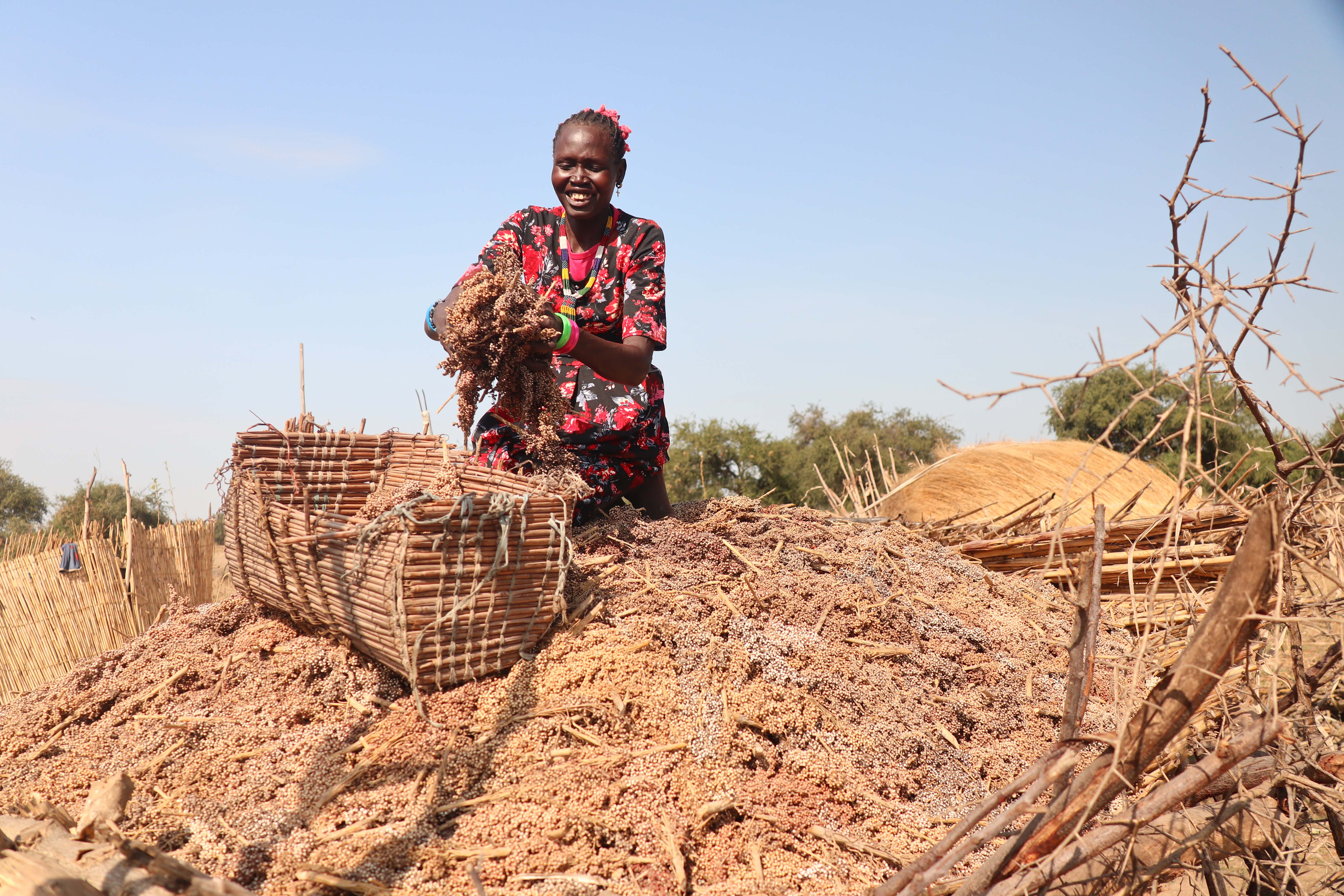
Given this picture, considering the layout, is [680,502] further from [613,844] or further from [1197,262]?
[1197,262]

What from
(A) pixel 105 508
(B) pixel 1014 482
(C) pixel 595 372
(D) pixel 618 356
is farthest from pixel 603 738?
(A) pixel 105 508

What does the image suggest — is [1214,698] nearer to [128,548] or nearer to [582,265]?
[582,265]

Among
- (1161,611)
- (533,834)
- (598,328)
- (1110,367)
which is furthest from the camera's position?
(598,328)

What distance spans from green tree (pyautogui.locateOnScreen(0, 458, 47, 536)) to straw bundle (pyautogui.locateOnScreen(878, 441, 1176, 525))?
26.8 metres

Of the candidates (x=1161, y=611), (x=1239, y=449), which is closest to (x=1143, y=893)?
(x=1161, y=611)

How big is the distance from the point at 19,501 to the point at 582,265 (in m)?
29.7

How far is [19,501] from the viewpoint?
26.2 m

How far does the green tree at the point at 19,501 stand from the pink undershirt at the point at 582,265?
2773cm

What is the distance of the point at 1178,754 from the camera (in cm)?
264

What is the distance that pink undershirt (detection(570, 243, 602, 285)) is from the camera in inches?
153

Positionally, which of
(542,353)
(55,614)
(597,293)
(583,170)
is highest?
(583,170)

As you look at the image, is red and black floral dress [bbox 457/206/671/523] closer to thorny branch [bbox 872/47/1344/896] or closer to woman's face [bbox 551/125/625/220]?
woman's face [bbox 551/125/625/220]

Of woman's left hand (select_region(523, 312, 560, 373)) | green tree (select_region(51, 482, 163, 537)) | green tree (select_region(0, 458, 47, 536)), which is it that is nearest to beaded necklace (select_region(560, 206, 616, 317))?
woman's left hand (select_region(523, 312, 560, 373))

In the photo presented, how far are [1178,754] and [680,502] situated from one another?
2.44 meters
